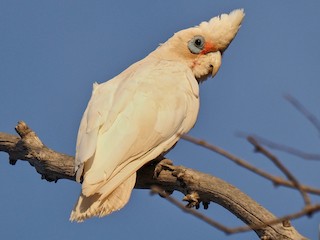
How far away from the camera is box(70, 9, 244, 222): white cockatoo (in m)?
4.73

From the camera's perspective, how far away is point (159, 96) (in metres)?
5.50

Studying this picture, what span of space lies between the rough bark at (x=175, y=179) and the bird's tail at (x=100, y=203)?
1.35 ft

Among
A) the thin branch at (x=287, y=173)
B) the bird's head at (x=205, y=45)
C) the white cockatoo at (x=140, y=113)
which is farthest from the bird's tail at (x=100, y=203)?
the thin branch at (x=287, y=173)

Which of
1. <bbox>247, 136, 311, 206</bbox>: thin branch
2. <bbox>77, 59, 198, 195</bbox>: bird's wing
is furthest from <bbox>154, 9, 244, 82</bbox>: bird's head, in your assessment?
<bbox>247, 136, 311, 206</bbox>: thin branch

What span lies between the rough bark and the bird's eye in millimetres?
1812

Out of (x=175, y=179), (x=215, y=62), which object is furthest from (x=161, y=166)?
(x=215, y=62)

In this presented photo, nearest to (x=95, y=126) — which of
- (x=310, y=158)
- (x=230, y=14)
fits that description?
(x=230, y=14)

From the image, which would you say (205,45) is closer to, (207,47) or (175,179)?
(207,47)

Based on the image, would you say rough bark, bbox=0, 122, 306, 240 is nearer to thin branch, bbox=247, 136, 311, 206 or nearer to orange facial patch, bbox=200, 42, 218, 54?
orange facial patch, bbox=200, 42, 218, 54

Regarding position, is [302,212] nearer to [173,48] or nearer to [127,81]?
[127,81]

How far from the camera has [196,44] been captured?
662cm

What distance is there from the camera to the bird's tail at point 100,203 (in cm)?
461

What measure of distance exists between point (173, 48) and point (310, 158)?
5.24 metres

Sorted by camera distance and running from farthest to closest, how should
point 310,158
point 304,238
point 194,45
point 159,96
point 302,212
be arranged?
point 194,45
point 159,96
point 304,238
point 310,158
point 302,212
